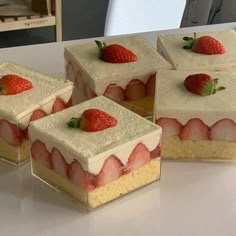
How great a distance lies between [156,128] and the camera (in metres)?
1.06

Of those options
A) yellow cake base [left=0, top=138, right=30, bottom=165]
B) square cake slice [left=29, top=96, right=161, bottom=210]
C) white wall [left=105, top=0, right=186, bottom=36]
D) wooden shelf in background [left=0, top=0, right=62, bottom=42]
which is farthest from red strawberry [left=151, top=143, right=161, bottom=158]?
wooden shelf in background [left=0, top=0, right=62, bottom=42]

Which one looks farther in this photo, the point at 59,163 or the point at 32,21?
the point at 32,21

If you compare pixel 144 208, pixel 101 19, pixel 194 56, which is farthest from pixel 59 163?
pixel 101 19

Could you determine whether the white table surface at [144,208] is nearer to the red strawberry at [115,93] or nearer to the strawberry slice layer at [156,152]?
the strawberry slice layer at [156,152]

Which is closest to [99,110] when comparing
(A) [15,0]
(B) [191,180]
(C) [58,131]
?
(C) [58,131]

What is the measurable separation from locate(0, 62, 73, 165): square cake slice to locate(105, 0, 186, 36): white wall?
0.87 metres

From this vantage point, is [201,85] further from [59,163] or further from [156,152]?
[59,163]

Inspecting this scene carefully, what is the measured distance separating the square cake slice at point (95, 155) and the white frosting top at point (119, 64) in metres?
0.13

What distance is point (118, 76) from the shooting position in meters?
1.23

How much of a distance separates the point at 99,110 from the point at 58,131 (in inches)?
3.4

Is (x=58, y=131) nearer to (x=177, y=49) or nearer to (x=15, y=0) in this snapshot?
(x=177, y=49)

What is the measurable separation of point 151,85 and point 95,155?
1.04 feet

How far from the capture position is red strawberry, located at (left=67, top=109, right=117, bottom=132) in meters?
1.05

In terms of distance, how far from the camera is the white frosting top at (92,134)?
1.00 m
